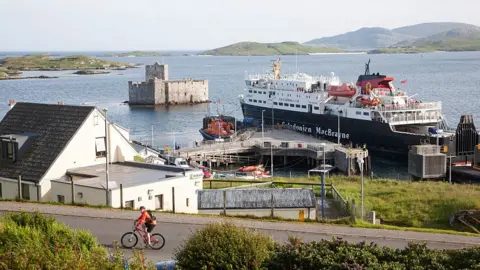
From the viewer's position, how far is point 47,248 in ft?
32.8

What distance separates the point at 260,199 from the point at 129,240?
8532 mm

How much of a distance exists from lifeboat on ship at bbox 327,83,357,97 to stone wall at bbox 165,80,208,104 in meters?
47.1

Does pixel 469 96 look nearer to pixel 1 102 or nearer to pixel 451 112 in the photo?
pixel 451 112

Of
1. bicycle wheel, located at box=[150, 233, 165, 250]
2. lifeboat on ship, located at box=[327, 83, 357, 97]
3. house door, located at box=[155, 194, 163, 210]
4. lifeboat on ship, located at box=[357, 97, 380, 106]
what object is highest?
lifeboat on ship, located at box=[327, 83, 357, 97]

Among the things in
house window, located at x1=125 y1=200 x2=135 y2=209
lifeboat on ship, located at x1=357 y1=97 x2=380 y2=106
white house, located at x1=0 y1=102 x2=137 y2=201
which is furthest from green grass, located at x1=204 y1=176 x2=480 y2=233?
lifeboat on ship, located at x1=357 y1=97 x2=380 y2=106

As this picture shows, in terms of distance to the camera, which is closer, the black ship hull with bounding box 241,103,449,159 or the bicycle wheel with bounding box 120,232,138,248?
the bicycle wheel with bounding box 120,232,138,248

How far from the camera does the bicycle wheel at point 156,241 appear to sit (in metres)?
14.8

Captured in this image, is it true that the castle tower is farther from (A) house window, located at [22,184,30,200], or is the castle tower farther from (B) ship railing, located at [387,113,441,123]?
(A) house window, located at [22,184,30,200]

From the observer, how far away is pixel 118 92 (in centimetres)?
13338

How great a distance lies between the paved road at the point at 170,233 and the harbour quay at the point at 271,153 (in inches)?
1233

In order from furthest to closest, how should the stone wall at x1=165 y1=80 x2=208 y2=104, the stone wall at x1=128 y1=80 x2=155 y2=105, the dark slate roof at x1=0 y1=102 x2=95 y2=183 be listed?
the stone wall at x1=165 y1=80 x2=208 y2=104, the stone wall at x1=128 y1=80 x2=155 y2=105, the dark slate roof at x1=0 y1=102 x2=95 y2=183

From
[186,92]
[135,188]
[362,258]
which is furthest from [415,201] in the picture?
[186,92]

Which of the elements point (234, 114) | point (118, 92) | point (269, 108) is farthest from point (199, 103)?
point (269, 108)

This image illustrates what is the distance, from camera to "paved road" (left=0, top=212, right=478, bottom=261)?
52.1 feet
